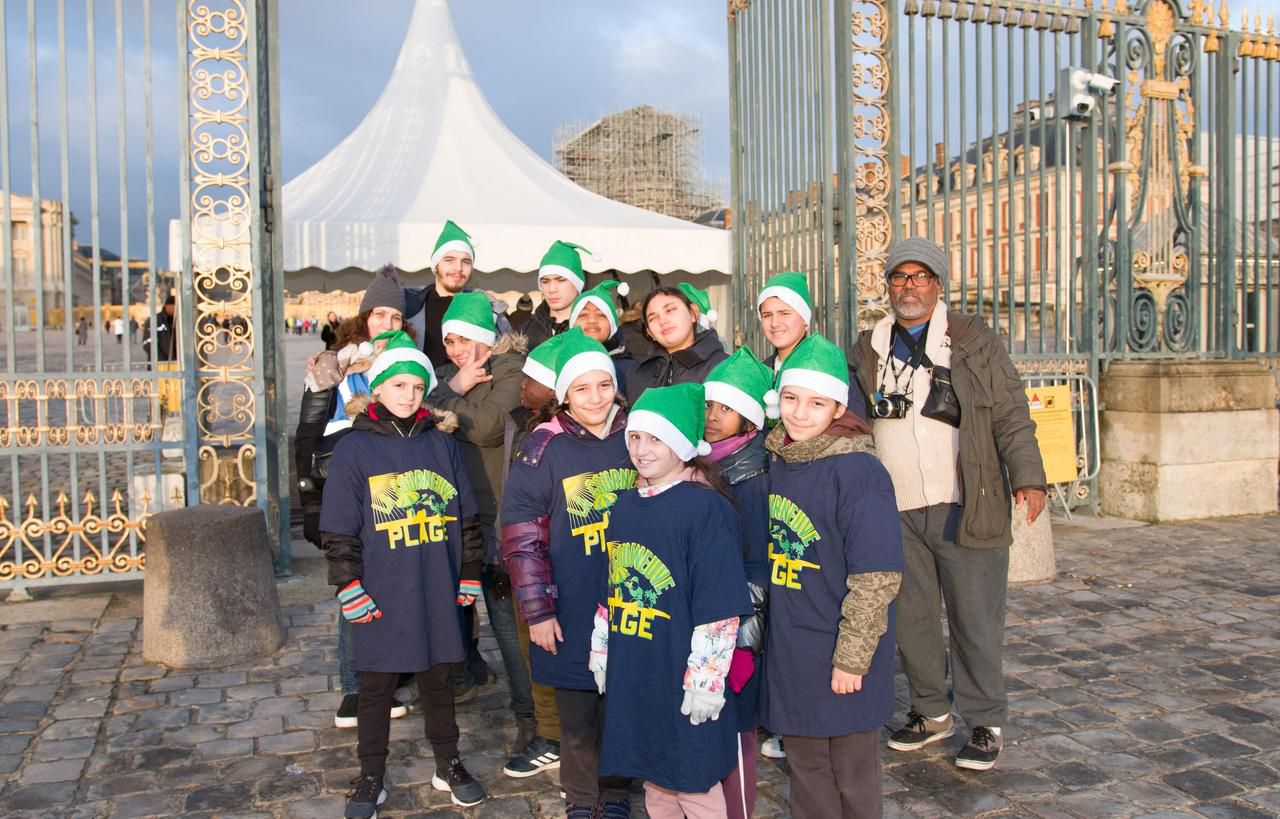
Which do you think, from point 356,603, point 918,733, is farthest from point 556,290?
point 918,733

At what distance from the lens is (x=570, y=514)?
3.28 metres

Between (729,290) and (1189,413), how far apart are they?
4.06m

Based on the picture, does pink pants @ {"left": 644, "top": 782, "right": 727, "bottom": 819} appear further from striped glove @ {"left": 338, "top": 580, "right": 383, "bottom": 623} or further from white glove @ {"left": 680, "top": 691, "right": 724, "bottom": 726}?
striped glove @ {"left": 338, "top": 580, "right": 383, "bottom": 623}

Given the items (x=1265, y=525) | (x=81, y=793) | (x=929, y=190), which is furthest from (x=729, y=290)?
(x=81, y=793)

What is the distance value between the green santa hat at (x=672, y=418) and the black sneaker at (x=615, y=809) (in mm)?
1186

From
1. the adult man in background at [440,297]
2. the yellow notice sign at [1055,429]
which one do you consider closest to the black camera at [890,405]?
the adult man in background at [440,297]

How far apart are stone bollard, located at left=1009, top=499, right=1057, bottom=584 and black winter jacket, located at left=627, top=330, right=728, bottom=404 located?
10.8ft

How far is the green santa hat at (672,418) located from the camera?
9.25ft

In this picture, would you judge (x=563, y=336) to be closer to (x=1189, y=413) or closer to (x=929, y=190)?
(x=929, y=190)

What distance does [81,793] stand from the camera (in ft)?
11.7

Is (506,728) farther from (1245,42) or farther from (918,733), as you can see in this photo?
(1245,42)

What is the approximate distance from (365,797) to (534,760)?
65cm

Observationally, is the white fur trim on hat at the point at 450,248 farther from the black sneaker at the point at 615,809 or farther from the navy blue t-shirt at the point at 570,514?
the black sneaker at the point at 615,809

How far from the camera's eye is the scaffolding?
4156cm
